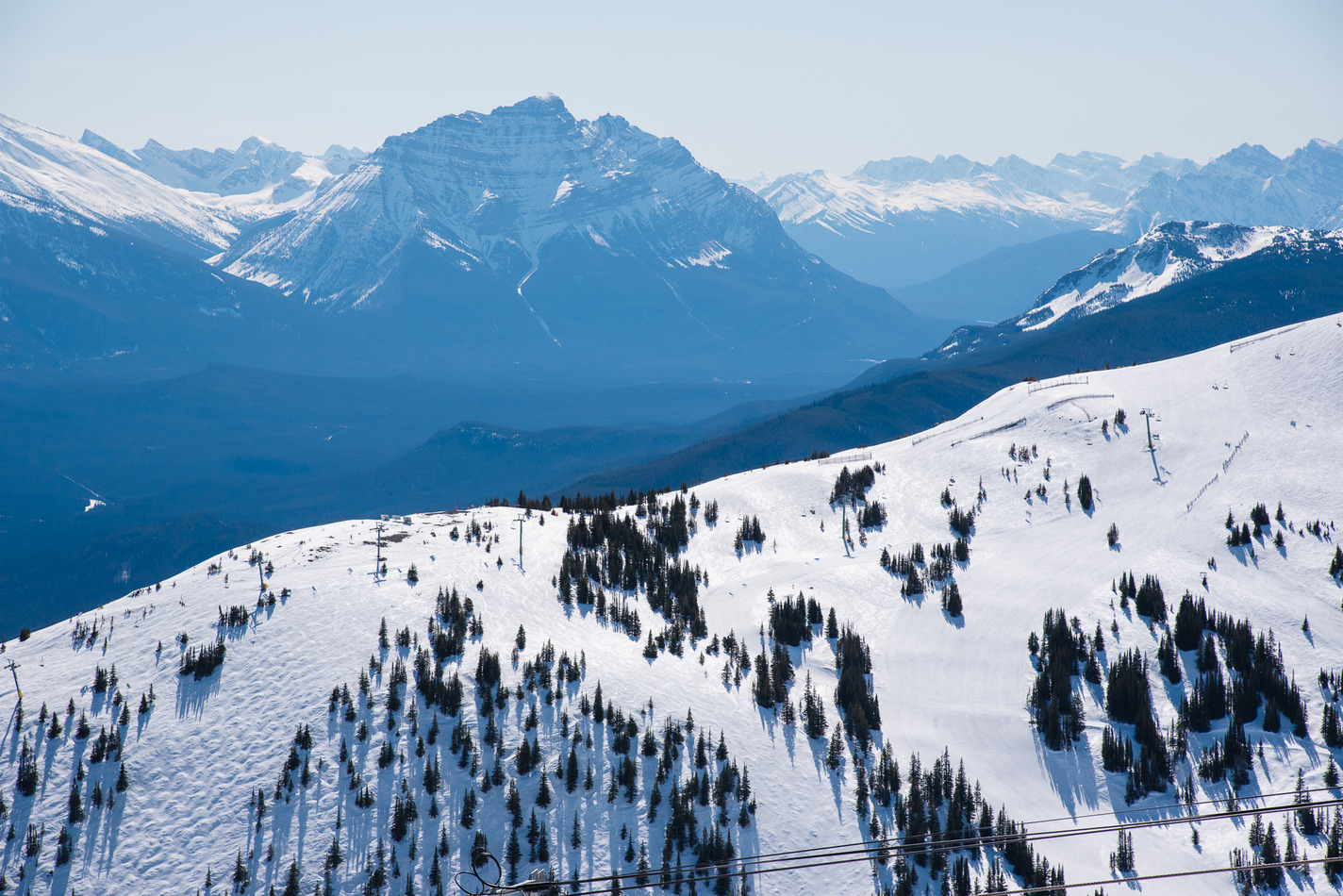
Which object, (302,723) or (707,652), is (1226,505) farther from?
(302,723)

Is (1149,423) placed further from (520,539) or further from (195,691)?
(195,691)

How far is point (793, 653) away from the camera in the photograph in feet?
200

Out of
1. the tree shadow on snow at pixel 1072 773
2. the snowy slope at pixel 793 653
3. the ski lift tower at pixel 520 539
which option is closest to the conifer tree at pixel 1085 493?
the snowy slope at pixel 793 653

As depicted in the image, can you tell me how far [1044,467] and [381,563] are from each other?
58.0 meters

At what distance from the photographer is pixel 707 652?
61.0 metres

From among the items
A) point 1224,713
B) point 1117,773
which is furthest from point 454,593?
point 1224,713

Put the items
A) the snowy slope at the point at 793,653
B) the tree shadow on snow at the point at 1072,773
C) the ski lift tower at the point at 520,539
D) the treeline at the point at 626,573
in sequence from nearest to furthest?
1. the snowy slope at the point at 793,653
2. the tree shadow on snow at the point at 1072,773
3. the treeline at the point at 626,573
4. the ski lift tower at the point at 520,539

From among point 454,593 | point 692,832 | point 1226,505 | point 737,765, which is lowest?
point 692,832

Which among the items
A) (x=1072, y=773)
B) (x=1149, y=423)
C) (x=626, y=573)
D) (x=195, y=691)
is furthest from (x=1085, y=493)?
(x=195, y=691)

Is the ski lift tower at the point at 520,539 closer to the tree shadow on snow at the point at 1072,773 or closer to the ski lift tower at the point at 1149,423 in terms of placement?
the tree shadow on snow at the point at 1072,773

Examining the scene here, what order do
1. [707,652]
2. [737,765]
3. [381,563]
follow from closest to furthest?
1. [737,765]
2. [707,652]
3. [381,563]

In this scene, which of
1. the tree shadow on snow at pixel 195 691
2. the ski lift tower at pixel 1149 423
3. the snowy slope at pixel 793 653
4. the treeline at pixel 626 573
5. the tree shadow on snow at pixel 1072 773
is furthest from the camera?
the ski lift tower at pixel 1149 423

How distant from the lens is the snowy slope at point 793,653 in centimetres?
4578

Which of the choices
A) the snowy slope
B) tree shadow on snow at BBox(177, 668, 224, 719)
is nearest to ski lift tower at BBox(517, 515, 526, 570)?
the snowy slope
